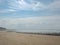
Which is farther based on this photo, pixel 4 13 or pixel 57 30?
pixel 4 13

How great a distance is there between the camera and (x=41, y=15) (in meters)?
1.23

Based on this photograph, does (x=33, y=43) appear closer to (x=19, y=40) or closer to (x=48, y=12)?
(x=19, y=40)

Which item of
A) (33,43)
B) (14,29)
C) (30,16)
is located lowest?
(33,43)

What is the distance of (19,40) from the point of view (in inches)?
50.1

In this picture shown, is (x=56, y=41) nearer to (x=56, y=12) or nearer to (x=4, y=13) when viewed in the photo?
(x=56, y=12)

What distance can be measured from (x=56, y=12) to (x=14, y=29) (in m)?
0.42

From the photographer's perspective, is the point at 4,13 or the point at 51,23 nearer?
the point at 51,23

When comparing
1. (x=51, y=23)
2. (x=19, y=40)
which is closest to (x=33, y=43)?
(x=19, y=40)

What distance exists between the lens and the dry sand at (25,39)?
3.90 feet

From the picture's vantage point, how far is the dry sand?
1.19m

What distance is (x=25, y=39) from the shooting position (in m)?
1.25

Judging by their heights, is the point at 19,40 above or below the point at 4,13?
below

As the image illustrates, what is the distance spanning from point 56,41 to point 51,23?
0.53ft

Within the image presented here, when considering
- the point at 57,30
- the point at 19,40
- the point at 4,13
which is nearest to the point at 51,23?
the point at 57,30
